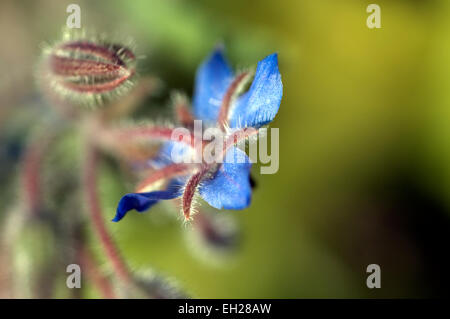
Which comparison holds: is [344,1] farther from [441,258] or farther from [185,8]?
[441,258]

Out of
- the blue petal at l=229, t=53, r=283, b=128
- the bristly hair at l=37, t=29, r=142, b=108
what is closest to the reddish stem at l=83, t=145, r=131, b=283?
the bristly hair at l=37, t=29, r=142, b=108

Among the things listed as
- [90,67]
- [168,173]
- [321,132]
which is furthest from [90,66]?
[321,132]

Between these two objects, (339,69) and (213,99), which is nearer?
(213,99)

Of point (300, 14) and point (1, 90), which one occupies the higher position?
point (300, 14)

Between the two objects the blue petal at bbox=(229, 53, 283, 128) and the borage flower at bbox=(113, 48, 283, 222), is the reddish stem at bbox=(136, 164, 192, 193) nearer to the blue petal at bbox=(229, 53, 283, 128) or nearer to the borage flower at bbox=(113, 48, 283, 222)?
the borage flower at bbox=(113, 48, 283, 222)

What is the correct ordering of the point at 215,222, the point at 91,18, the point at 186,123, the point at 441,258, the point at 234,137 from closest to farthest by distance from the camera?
1. the point at 234,137
2. the point at 186,123
3. the point at 215,222
4. the point at 441,258
5. the point at 91,18

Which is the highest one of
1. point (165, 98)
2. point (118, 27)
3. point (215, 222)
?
point (118, 27)

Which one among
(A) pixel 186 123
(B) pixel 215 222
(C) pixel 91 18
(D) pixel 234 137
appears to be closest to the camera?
(D) pixel 234 137

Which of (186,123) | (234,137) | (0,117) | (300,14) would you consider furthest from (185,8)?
(234,137)
